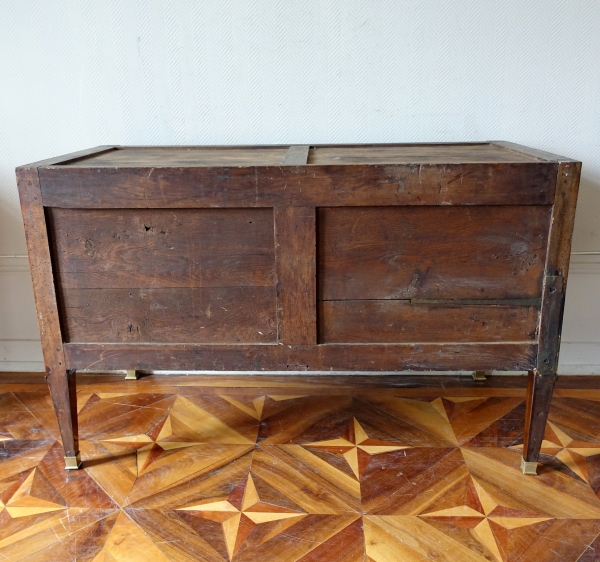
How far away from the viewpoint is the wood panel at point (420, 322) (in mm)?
1049

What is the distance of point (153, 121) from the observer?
145cm

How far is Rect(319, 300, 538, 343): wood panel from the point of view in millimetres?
1049

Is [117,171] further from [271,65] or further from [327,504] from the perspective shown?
[327,504]

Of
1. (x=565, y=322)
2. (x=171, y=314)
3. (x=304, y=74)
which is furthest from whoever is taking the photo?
(x=565, y=322)

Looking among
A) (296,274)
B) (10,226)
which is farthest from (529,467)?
(10,226)

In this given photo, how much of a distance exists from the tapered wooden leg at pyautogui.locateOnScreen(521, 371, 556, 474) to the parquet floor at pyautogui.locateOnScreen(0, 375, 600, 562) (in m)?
0.04

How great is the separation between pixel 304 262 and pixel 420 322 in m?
0.26

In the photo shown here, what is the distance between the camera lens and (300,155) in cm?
115

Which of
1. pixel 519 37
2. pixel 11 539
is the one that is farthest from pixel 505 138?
pixel 11 539

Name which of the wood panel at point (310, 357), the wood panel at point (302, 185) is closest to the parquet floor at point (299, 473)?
the wood panel at point (310, 357)

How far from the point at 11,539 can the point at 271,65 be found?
1186mm

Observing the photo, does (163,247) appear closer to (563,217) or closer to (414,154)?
(414,154)

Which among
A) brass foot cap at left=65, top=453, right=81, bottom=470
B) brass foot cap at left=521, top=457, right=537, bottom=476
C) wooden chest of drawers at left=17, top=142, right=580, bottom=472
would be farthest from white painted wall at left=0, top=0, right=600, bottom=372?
brass foot cap at left=65, top=453, right=81, bottom=470

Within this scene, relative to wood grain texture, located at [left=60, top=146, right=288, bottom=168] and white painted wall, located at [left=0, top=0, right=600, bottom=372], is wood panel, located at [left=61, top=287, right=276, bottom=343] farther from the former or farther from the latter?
white painted wall, located at [left=0, top=0, right=600, bottom=372]
